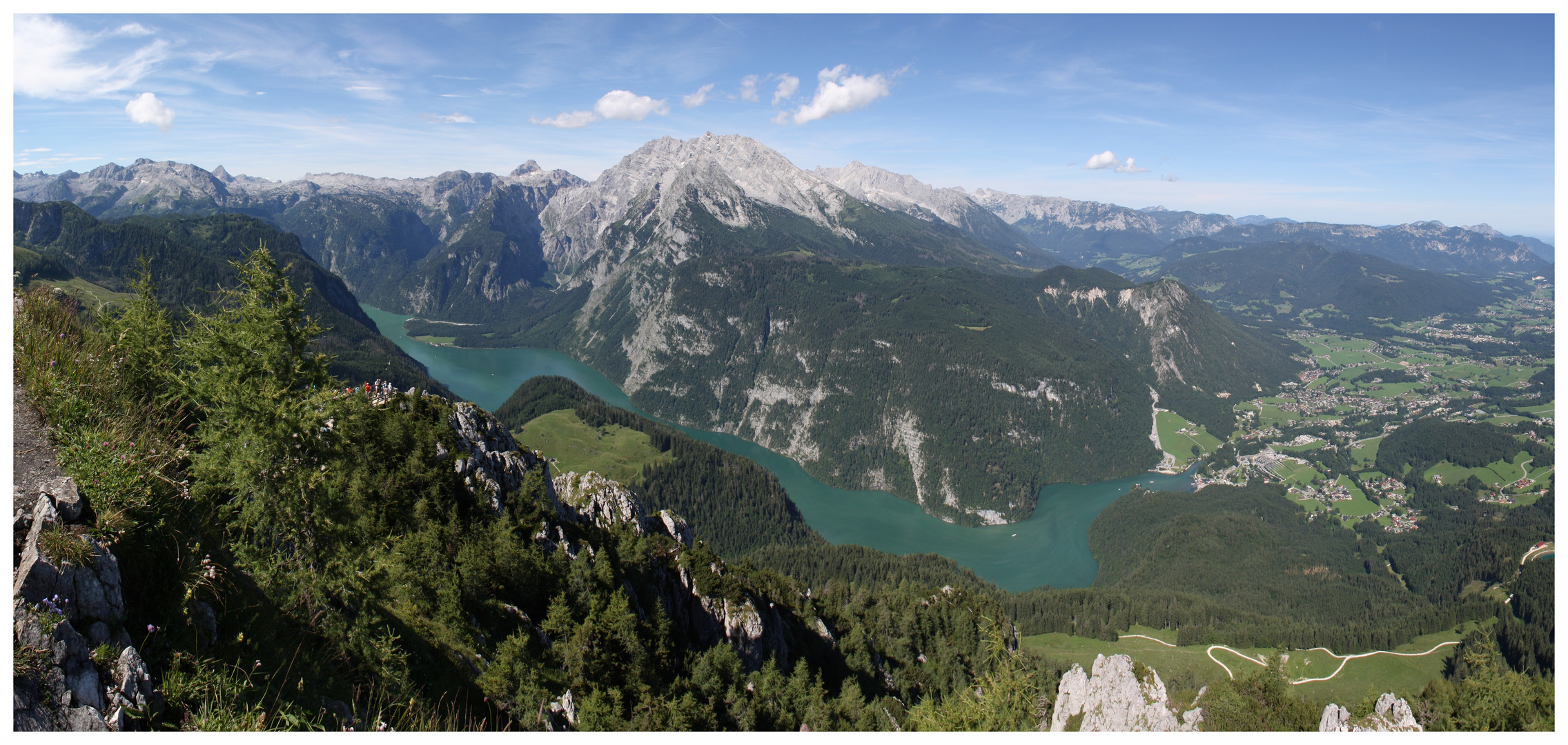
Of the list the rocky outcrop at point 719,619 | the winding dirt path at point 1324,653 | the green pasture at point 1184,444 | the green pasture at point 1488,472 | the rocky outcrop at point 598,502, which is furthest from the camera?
the green pasture at point 1184,444

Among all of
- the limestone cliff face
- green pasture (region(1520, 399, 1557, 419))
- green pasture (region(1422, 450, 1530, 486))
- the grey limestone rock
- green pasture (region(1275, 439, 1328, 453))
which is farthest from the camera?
green pasture (region(1520, 399, 1557, 419))

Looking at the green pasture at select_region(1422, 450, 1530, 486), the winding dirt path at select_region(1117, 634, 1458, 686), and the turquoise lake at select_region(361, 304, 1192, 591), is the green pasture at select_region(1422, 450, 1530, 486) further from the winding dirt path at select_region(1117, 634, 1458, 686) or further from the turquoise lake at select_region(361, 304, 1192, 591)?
the winding dirt path at select_region(1117, 634, 1458, 686)

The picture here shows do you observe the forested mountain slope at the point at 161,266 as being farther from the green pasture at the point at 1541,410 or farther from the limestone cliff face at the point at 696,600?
the green pasture at the point at 1541,410

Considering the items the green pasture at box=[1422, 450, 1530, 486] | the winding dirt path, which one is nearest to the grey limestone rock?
the winding dirt path

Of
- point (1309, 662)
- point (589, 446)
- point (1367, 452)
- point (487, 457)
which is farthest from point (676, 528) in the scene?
point (1367, 452)

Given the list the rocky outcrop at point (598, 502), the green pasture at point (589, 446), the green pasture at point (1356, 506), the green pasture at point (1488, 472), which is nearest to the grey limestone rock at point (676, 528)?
the rocky outcrop at point (598, 502)

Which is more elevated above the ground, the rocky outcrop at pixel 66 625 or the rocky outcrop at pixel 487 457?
the rocky outcrop at pixel 66 625
